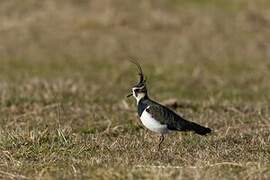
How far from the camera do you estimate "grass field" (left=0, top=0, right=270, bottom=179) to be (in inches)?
258

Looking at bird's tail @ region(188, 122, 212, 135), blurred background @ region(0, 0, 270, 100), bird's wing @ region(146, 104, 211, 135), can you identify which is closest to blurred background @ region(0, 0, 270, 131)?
blurred background @ region(0, 0, 270, 100)

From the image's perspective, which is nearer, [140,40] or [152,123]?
[152,123]

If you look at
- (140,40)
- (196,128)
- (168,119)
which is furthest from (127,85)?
(168,119)

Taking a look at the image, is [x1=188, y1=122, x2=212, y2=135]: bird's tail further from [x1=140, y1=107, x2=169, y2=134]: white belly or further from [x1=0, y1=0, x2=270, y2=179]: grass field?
[x1=140, y1=107, x2=169, y2=134]: white belly

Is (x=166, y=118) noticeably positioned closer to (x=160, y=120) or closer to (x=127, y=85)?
(x=160, y=120)

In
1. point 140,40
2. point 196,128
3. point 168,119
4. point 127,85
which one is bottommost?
point 140,40

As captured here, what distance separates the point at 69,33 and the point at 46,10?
1262 millimetres

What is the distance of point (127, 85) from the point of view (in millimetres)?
14617

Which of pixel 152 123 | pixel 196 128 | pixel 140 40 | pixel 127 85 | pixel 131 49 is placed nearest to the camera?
pixel 152 123

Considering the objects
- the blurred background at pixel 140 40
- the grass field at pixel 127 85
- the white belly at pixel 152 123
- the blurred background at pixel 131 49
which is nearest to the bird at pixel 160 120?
the white belly at pixel 152 123

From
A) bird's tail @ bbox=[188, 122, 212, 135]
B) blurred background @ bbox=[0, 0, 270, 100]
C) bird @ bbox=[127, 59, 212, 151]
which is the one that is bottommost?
blurred background @ bbox=[0, 0, 270, 100]

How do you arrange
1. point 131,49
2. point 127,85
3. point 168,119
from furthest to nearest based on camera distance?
point 131,49
point 127,85
point 168,119

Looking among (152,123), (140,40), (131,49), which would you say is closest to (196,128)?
(152,123)

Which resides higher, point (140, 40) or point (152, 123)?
point (152, 123)
